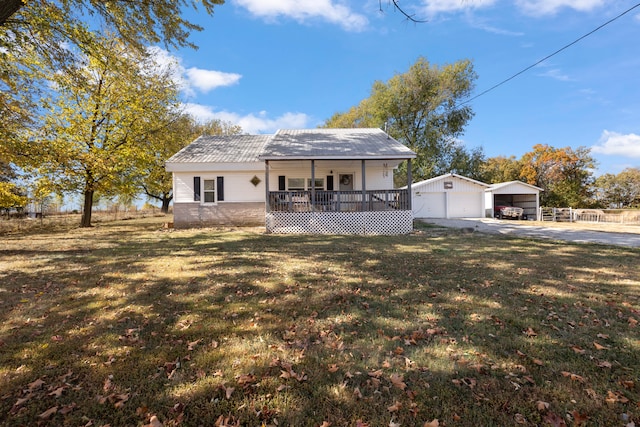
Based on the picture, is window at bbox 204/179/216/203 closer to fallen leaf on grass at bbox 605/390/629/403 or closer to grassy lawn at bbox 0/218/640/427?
grassy lawn at bbox 0/218/640/427

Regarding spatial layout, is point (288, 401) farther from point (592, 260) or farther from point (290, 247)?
point (592, 260)

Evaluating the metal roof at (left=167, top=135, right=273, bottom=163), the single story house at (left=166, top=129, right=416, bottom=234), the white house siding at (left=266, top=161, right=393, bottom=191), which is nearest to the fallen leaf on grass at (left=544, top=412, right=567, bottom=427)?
the single story house at (left=166, top=129, right=416, bottom=234)

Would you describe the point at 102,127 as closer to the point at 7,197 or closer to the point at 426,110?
the point at 7,197

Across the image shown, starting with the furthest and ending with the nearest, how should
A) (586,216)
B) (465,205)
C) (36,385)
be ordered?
1. (465,205)
2. (586,216)
3. (36,385)

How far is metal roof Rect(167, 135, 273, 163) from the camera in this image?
1627 centimetres

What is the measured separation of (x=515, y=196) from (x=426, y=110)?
12.1 meters

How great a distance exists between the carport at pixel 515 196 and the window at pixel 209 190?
2158 centimetres

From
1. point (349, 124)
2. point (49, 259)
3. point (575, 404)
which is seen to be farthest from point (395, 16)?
point (349, 124)

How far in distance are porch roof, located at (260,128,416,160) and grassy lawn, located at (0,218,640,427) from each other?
7677 mm

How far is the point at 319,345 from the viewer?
3.30m

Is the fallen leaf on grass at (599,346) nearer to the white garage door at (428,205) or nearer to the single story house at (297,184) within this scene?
the single story house at (297,184)

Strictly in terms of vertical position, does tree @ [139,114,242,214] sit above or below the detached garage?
above

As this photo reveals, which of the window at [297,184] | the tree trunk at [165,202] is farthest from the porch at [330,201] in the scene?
the tree trunk at [165,202]

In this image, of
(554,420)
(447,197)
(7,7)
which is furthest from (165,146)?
(554,420)
